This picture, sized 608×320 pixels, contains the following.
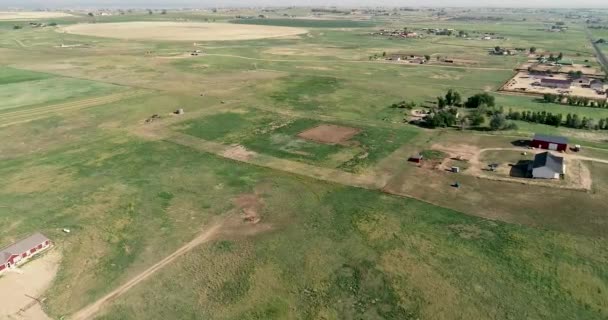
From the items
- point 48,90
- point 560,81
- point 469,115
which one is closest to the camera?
point 469,115

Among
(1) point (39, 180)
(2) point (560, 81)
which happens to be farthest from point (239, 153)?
(2) point (560, 81)

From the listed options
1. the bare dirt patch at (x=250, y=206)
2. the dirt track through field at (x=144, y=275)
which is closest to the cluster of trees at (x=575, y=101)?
the bare dirt patch at (x=250, y=206)

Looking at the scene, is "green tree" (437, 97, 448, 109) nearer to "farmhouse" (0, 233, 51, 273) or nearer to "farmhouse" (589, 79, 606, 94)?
"farmhouse" (589, 79, 606, 94)

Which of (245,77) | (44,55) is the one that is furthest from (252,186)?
(44,55)

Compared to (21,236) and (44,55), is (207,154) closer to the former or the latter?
(21,236)

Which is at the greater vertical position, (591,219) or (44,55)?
(44,55)

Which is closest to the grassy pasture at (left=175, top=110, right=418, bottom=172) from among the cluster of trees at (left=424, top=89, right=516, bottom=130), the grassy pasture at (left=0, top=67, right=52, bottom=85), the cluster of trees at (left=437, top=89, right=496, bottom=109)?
the cluster of trees at (left=424, top=89, right=516, bottom=130)

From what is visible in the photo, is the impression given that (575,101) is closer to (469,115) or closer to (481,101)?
(481,101)

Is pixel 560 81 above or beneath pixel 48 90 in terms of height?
above
